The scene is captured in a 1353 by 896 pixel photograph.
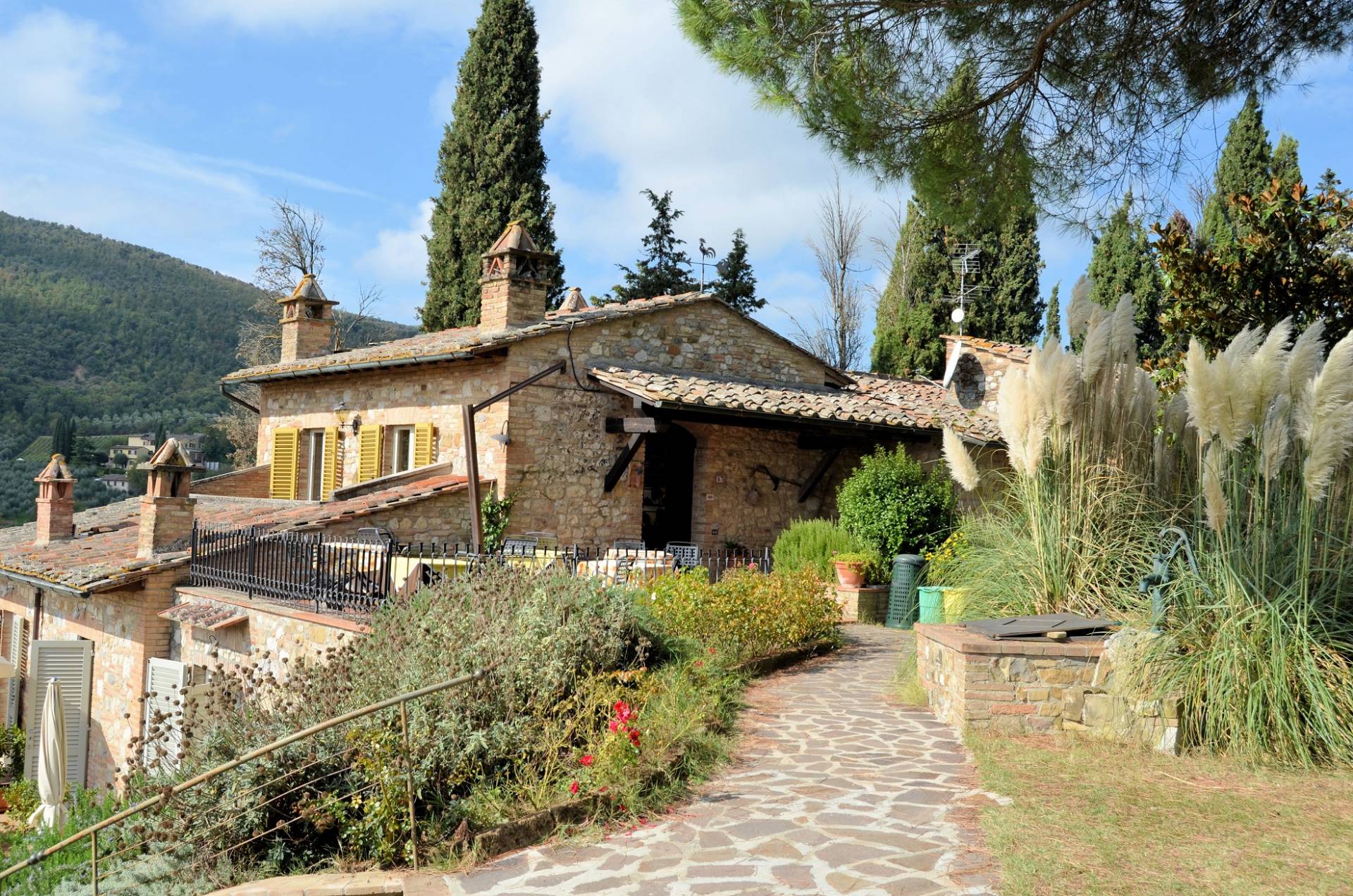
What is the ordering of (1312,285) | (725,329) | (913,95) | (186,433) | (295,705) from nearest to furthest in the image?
(295,705), (913,95), (1312,285), (725,329), (186,433)

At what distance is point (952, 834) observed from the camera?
487 cm

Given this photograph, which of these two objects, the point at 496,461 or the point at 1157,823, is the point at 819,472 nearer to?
the point at 496,461

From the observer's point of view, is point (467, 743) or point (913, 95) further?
point (913, 95)

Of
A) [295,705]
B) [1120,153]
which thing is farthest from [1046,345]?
[295,705]

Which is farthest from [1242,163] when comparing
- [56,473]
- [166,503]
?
[56,473]

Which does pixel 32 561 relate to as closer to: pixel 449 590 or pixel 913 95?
pixel 449 590

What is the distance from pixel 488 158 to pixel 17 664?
43.7ft

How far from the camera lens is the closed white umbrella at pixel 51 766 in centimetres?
972

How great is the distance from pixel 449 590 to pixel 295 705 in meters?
1.58

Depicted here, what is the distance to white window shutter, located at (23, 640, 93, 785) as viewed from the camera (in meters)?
12.7

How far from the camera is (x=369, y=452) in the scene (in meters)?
16.4

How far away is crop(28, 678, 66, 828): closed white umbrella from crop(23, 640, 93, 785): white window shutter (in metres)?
3.06

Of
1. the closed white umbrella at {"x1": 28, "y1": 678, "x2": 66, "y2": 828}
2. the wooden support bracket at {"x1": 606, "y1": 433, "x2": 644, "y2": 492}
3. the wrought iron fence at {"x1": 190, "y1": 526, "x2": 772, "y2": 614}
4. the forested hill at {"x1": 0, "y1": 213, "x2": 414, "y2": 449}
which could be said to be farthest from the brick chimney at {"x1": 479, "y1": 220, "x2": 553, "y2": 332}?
the forested hill at {"x1": 0, "y1": 213, "x2": 414, "y2": 449}

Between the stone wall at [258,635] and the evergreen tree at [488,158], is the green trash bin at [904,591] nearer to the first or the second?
the stone wall at [258,635]
